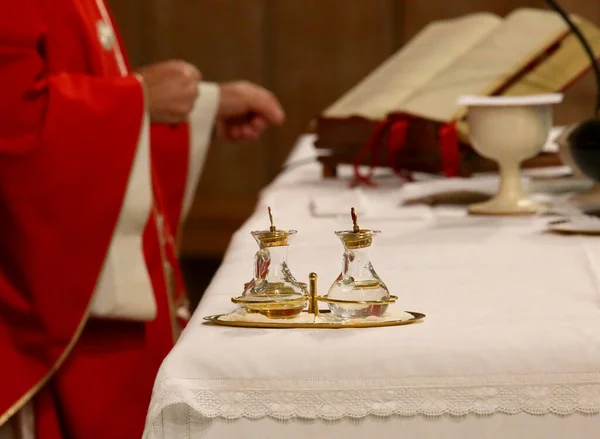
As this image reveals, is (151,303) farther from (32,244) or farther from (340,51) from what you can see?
(340,51)

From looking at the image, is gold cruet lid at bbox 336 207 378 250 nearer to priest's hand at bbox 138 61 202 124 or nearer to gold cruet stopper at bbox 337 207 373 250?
gold cruet stopper at bbox 337 207 373 250

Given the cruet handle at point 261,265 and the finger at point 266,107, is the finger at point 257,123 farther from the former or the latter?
the cruet handle at point 261,265

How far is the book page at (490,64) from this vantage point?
5.16 ft

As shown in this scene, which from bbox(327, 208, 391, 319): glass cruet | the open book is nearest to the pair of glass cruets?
bbox(327, 208, 391, 319): glass cruet

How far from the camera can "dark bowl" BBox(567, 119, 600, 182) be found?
4.14 feet

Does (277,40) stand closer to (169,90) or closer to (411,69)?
(411,69)

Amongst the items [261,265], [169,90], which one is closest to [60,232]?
[169,90]

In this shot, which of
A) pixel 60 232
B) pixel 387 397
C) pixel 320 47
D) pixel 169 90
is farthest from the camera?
pixel 320 47

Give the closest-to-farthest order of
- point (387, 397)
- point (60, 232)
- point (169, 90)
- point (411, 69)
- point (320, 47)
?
point (387, 397) < point (60, 232) < point (169, 90) < point (411, 69) < point (320, 47)

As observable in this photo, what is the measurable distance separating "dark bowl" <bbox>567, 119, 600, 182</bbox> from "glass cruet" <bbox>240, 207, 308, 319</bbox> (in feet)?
2.05

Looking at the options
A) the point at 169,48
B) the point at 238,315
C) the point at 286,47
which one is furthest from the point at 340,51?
the point at 238,315

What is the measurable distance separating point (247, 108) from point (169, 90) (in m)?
0.38

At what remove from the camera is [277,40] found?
3617 mm

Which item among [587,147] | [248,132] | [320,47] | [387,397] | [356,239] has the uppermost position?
[320,47]
